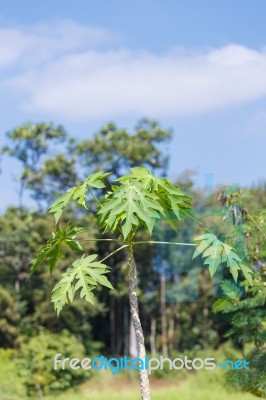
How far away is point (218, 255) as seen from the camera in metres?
4.53

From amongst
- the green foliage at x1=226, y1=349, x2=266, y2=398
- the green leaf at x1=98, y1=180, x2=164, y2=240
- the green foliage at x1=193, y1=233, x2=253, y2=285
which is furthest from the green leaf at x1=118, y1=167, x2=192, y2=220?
the green foliage at x1=226, y1=349, x2=266, y2=398

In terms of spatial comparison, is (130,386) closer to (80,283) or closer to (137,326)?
(137,326)

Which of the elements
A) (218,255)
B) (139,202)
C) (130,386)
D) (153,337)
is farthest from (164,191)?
(153,337)

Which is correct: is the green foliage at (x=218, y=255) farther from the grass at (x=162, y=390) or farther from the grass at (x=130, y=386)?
the grass at (x=130, y=386)

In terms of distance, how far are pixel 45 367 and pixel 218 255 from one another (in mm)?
11083

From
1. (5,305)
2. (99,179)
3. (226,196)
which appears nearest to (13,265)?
(5,305)

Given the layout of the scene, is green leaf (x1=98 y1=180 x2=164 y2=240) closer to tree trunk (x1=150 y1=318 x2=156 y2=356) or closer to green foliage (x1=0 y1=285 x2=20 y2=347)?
green foliage (x1=0 y1=285 x2=20 y2=347)

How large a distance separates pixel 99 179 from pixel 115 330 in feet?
55.0

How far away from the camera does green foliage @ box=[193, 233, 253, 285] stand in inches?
176

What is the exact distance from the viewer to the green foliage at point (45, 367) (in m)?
14.8

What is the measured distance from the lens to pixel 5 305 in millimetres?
17422

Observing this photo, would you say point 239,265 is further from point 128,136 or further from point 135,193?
point 128,136

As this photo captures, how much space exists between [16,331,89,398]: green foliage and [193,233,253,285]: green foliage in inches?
388

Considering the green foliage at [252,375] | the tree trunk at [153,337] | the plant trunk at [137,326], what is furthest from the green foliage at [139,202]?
the tree trunk at [153,337]
